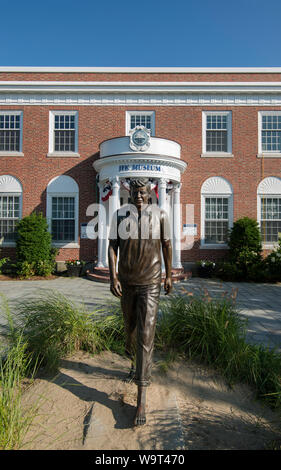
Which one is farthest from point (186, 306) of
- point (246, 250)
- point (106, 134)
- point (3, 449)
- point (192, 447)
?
point (106, 134)

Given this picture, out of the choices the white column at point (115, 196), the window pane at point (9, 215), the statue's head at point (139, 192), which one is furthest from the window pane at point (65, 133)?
the statue's head at point (139, 192)

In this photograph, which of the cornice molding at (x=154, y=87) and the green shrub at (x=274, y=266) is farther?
the cornice molding at (x=154, y=87)

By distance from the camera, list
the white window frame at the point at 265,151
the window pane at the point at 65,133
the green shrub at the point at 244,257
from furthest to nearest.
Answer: the window pane at the point at 65,133, the white window frame at the point at 265,151, the green shrub at the point at 244,257

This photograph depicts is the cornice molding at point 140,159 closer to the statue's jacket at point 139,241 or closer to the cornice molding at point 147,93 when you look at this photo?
the cornice molding at point 147,93

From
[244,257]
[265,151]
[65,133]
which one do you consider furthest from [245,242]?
[65,133]

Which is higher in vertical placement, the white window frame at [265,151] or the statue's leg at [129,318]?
the white window frame at [265,151]

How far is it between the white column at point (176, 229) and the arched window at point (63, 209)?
4.72 metres

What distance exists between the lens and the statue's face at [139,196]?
9.66ft

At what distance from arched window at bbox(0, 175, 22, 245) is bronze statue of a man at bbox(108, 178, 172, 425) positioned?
1191cm

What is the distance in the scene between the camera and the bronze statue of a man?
271 cm

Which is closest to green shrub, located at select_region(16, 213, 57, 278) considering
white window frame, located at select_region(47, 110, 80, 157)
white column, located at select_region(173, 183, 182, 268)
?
white window frame, located at select_region(47, 110, 80, 157)

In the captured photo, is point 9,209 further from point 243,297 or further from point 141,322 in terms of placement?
point 141,322

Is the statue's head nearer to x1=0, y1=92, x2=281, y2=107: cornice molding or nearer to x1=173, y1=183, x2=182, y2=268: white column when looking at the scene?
x1=173, y1=183, x2=182, y2=268: white column

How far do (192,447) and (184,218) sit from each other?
11.1 m
